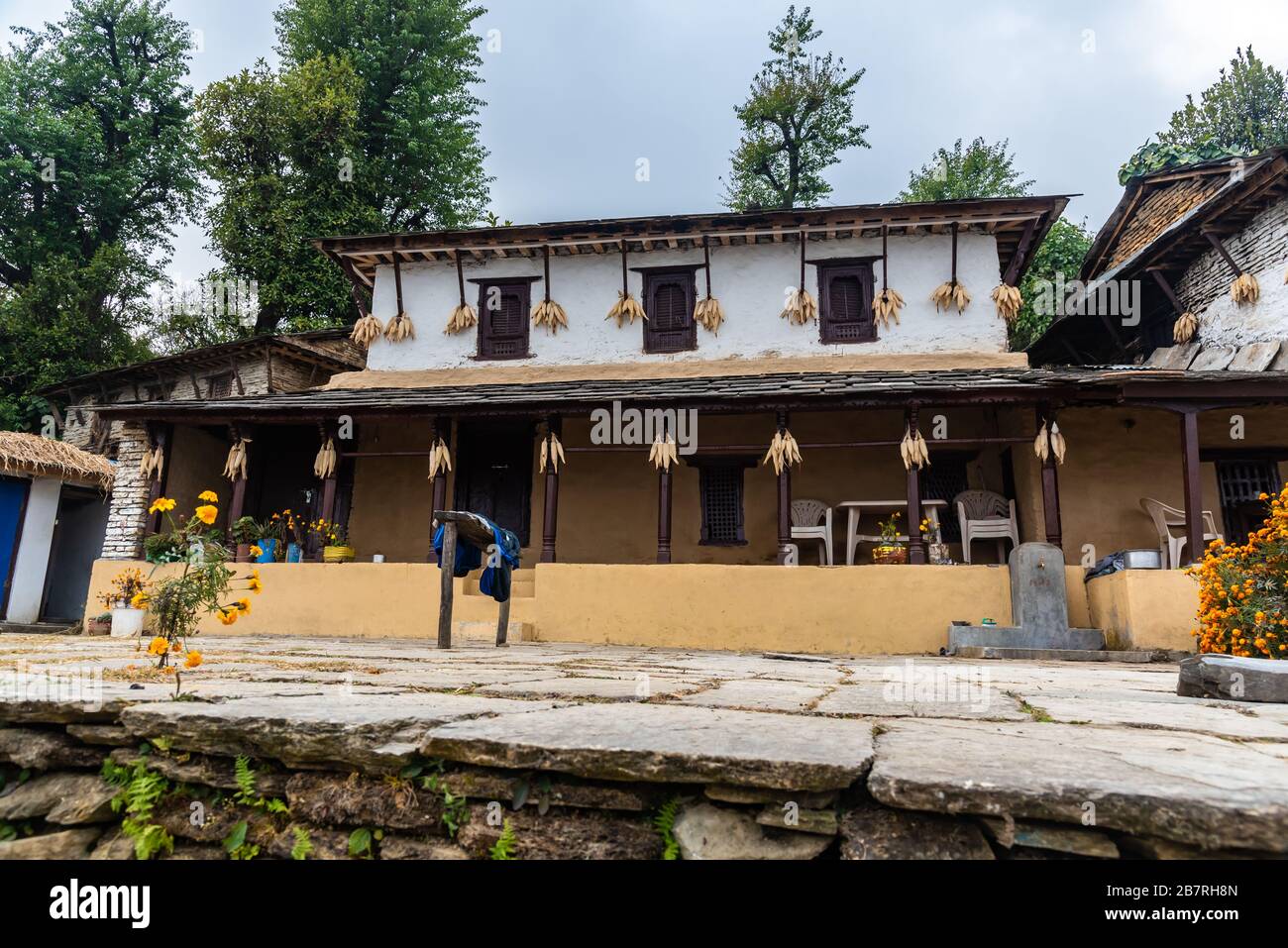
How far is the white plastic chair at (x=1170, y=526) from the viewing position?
903 centimetres

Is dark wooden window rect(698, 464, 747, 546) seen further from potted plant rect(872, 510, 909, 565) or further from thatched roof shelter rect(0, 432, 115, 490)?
thatched roof shelter rect(0, 432, 115, 490)

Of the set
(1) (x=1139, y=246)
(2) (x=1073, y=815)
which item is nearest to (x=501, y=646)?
(2) (x=1073, y=815)

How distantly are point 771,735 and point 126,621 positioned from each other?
9.83 metres

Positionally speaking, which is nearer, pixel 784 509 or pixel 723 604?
pixel 723 604

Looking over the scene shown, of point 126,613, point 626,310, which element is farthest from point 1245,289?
point 126,613

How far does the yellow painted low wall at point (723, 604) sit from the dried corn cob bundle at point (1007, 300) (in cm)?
438

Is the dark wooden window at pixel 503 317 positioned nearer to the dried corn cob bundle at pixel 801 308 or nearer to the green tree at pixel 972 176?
the dried corn cob bundle at pixel 801 308

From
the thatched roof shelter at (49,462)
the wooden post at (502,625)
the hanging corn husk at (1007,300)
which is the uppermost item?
the hanging corn husk at (1007,300)

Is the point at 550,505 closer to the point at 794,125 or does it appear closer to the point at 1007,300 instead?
the point at 1007,300

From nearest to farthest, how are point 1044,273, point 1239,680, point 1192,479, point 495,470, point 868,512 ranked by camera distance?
point 1239,680, point 1192,479, point 868,512, point 495,470, point 1044,273

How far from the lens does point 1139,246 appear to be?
13.8m

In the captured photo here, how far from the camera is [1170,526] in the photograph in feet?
31.5

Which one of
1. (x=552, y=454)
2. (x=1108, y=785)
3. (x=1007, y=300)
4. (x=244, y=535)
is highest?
(x=1007, y=300)

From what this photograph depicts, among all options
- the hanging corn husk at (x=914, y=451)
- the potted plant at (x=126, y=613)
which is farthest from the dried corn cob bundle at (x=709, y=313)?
the potted plant at (x=126, y=613)
